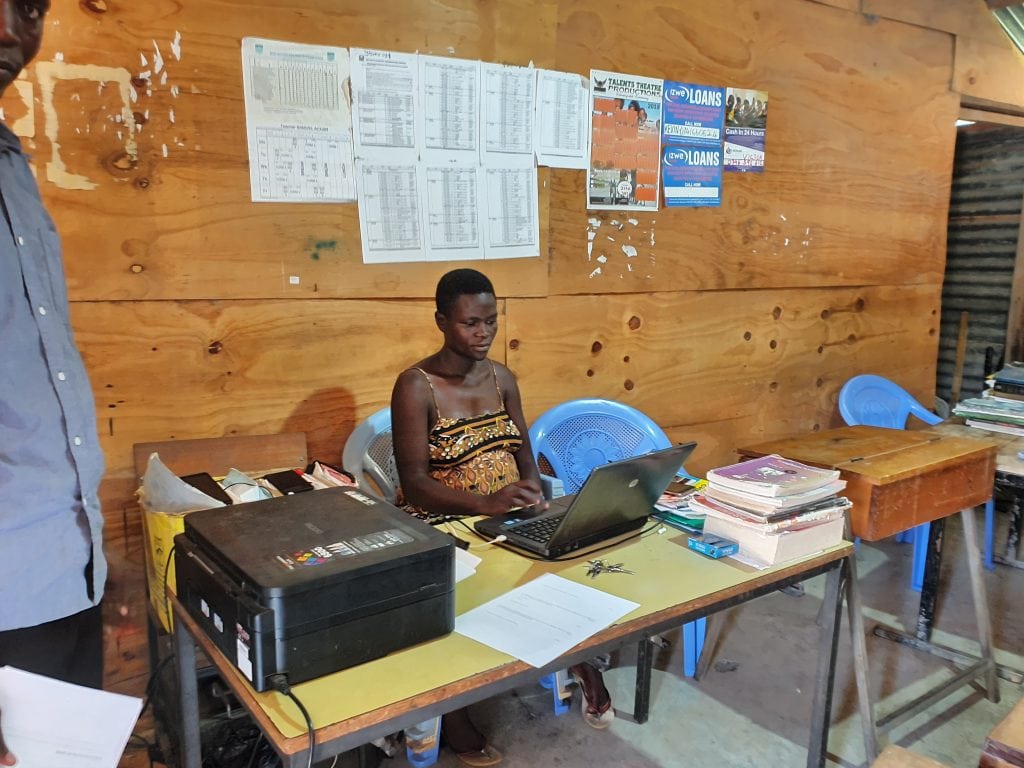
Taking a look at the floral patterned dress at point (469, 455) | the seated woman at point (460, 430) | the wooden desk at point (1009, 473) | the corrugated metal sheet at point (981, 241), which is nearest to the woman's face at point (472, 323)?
the seated woman at point (460, 430)

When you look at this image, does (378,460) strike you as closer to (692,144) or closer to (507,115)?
(507,115)

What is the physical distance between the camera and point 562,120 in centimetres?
268

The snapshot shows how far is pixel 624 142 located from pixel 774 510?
172 cm

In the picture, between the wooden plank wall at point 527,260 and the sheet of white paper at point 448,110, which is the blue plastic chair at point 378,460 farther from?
the sheet of white paper at point 448,110

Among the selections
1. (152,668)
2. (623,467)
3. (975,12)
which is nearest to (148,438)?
(152,668)

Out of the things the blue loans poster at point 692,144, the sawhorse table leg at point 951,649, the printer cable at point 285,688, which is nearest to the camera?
the printer cable at point 285,688

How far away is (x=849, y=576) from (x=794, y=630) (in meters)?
1.23

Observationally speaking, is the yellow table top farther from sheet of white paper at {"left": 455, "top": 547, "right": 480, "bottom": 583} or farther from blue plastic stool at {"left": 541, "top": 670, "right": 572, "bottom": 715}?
blue plastic stool at {"left": 541, "top": 670, "right": 572, "bottom": 715}

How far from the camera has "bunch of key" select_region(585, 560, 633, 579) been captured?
1.52 m

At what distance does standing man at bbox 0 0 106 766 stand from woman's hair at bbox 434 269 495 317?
3.24 ft

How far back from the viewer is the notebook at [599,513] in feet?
4.92

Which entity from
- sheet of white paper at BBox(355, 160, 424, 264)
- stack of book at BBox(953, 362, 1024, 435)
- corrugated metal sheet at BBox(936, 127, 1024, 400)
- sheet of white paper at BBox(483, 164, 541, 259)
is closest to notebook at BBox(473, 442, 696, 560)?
sheet of white paper at BBox(355, 160, 424, 264)

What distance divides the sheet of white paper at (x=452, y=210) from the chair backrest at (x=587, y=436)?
630 millimetres

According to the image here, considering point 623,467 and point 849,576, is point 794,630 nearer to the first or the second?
point 849,576
